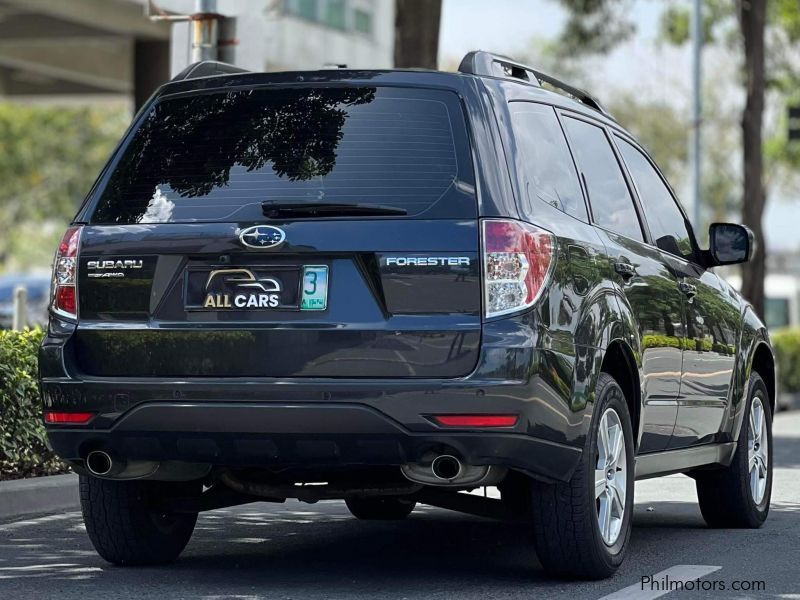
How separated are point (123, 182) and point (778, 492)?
5.49m

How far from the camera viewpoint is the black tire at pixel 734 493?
8.34 metres

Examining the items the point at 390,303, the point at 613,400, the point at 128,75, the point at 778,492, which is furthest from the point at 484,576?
the point at 128,75

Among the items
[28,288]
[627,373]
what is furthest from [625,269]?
[28,288]

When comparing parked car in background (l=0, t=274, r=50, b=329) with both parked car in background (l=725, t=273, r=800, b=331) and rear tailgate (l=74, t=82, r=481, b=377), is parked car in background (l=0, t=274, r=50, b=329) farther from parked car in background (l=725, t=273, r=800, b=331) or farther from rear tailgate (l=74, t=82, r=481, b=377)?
rear tailgate (l=74, t=82, r=481, b=377)

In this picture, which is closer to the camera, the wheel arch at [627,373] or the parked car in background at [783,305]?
the wheel arch at [627,373]

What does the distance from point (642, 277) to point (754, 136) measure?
18.3 meters

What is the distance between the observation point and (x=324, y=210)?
602cm

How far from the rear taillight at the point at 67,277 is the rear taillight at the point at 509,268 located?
1571 mm

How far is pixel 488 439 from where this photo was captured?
580 centimetres

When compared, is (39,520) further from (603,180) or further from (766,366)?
(766,366)

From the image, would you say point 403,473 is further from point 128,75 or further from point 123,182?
point 128,75

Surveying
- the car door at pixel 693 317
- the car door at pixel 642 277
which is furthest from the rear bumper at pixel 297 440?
the car door at pixel 693 317

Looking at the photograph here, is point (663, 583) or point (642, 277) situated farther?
point (642, 277)

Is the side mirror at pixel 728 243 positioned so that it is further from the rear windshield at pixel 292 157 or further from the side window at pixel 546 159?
the rear windshield at pixel 292 157
